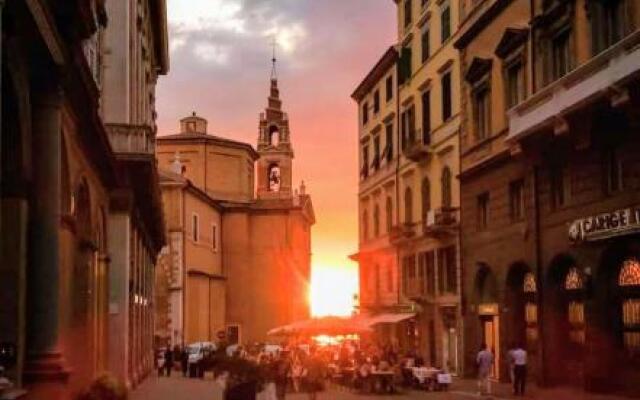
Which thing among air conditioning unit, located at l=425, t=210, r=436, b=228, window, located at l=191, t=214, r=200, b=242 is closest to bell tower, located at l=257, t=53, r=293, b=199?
window, located at l=191, t=214, r=200, b=242

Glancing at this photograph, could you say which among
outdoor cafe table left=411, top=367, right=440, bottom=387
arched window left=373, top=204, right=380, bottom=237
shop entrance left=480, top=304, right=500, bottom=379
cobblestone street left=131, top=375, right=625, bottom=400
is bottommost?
cobblestone street left=131, top=375, right=625, bottom=400

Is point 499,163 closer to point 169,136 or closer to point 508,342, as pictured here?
point 508,342

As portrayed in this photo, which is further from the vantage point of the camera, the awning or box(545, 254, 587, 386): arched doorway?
the awning

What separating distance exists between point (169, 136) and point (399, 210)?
39354mm

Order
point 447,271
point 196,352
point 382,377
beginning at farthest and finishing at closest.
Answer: point 196,352, point 447,271, point 382,377

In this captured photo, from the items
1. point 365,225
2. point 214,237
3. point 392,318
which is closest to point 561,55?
point 392,318

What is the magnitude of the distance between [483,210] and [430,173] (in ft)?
28.9

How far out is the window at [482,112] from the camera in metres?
37.1

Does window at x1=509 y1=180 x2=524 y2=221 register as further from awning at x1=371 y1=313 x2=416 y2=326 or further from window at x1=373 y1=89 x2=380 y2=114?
window at x1=373 y1=89 x2=380 y2=114

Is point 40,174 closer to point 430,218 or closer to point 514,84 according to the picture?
point 514,84

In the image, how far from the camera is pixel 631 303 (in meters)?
27.0

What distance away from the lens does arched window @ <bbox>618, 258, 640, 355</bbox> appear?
87.3 ft

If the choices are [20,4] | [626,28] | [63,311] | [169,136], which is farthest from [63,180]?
[169,136]

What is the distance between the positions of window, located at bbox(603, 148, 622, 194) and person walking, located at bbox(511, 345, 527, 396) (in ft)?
17.6
